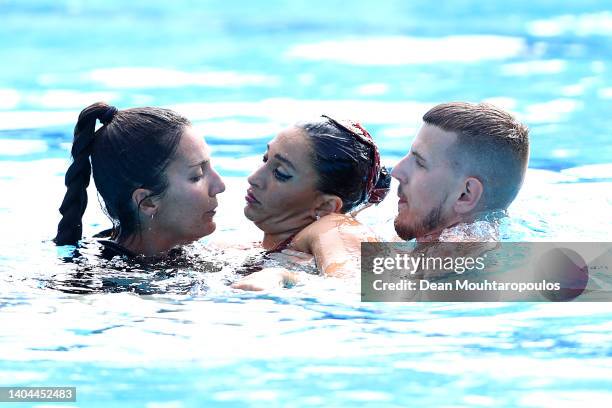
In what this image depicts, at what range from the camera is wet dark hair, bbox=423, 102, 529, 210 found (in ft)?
14.4

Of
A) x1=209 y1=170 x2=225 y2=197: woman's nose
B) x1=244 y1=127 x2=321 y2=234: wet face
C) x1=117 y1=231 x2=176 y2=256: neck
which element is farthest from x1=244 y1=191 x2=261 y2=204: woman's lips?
x1=117 y1=231 x2=176 y2=256: neck

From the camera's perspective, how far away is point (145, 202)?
4398 millimetres

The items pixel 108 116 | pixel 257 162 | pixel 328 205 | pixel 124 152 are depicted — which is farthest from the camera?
pixel 257 162

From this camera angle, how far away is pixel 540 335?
12.1ft

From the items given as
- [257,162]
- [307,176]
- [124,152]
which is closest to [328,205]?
[307,176]

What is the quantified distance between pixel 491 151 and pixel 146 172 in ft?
4.33

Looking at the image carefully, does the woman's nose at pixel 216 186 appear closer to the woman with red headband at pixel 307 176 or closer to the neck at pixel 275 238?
the woman with red headband at pixel 307 176

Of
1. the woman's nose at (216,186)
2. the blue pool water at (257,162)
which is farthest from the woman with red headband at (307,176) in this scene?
the blue pool water at (257,162)

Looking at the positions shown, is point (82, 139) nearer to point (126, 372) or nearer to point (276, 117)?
point (126, 372)

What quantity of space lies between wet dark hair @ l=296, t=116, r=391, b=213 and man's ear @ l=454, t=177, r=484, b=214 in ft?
1.42

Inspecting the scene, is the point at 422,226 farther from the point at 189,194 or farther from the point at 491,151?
the point at 189,194

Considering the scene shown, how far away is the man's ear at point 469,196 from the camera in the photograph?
438 centimetres

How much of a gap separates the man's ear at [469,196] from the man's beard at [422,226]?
79mm

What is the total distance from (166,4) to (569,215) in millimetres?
4243
